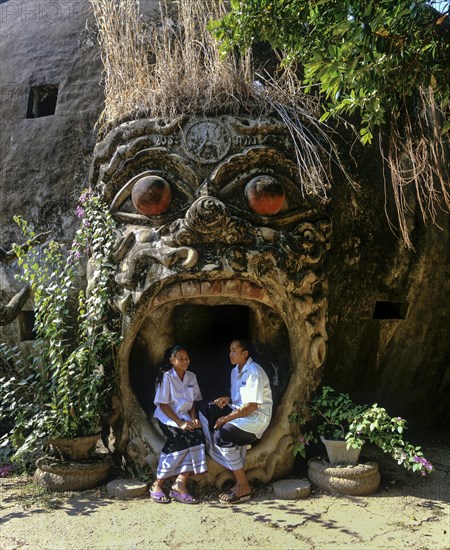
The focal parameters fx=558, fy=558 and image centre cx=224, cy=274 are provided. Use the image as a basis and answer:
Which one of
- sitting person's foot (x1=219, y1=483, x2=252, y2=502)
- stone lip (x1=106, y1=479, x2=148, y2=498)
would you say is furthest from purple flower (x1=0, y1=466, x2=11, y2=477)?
sitting person's foot (x1=219, y1=483, x2=252, y2=502)

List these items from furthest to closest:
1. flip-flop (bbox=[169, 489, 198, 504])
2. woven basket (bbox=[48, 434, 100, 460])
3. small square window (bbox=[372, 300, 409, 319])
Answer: small square window (bbox=[372, 300, 409, 319]), woven basket (bbox=[48, 434, 100, 460]), flip-flop (bbox=[169, 489, 198, 504])

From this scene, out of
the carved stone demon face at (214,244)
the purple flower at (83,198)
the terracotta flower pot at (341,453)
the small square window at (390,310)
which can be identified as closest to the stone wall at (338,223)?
the small square window at (390,310)

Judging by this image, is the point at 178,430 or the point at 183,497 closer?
the point at 183,497

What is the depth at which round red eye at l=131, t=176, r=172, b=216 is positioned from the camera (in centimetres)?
395

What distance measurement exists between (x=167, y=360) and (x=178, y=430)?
53 centimetres

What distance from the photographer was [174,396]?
396 centimetres

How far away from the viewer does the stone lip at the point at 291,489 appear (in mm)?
3764

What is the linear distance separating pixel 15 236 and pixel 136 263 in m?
1.36

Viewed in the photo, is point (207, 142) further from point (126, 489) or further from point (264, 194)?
point (126, 489)

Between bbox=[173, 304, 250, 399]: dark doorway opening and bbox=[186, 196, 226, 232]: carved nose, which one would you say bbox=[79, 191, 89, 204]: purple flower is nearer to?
bbox=[186, 196, 226, 232]: carved nose

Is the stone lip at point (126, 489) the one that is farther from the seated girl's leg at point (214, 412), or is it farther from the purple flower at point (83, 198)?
the purple flower at point (83, 198)

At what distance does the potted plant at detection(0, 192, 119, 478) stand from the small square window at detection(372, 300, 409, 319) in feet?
7.29

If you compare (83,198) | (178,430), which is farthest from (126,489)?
(83,198)

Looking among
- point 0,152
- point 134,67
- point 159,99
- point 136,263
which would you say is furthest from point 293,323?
point 0,152
